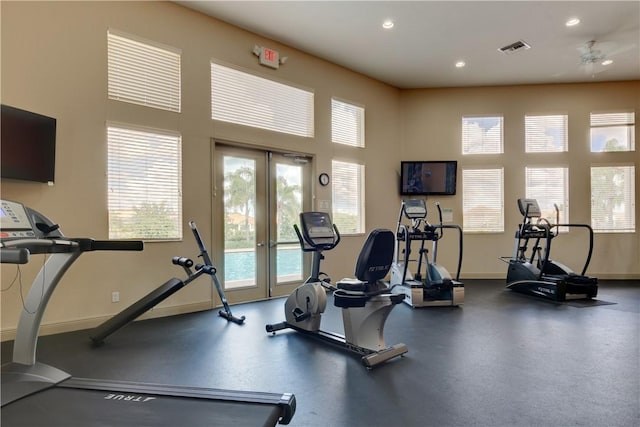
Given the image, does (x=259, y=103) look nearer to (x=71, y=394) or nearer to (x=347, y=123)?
(x=347, y=123)

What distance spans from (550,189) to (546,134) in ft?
3.93

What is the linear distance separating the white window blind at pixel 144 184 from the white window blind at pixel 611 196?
826 cm

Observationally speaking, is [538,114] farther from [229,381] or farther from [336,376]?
[229,381]

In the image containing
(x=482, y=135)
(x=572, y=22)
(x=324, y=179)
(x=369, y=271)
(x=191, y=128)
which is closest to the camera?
(x=369, y=271)

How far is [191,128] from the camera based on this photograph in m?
4.91

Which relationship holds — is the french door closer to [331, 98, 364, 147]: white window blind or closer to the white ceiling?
[331, 98, 364, 147]: white window blind

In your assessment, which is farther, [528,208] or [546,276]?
[528,208]

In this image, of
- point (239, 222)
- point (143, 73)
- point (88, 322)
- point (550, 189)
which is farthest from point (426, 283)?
point (143, 73)

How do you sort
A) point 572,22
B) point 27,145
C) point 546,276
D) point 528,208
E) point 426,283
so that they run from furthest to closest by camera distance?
point 528,208 < point 546,276 < point 426,283 < point 572,22 < point 27,145

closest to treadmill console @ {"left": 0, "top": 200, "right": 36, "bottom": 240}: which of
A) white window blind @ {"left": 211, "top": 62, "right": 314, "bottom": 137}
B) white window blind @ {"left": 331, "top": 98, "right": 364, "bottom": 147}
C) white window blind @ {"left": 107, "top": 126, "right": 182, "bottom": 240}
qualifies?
white window blind @ {"left": 107, "top": 126, "right": 182, "bottom": 240}

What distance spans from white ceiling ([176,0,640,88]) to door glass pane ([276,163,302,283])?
206 cm

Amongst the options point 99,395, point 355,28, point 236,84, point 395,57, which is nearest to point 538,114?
point 395,57

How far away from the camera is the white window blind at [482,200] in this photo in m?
7.59

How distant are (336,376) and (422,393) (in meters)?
0.69
